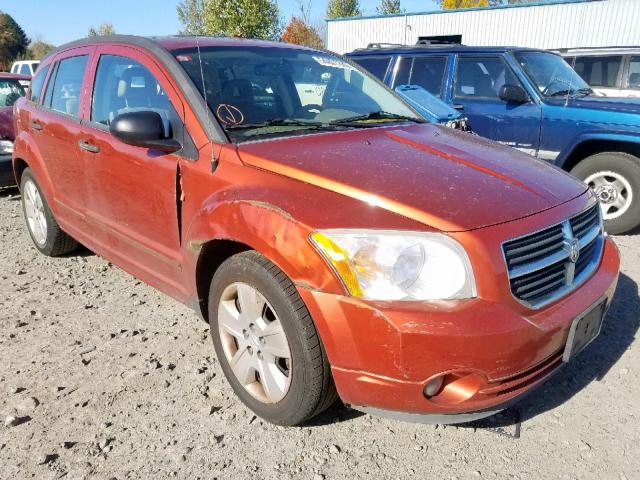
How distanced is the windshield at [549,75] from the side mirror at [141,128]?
4.51 metres

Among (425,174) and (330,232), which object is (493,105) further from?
(330,232)

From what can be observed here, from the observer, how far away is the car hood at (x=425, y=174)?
2039mm

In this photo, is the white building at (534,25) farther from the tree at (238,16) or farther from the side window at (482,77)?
the side window at (482,77)

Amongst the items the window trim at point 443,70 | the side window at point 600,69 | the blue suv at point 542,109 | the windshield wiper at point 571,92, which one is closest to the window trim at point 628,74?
the side window at point 600,69

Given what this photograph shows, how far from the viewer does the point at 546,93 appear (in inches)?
221

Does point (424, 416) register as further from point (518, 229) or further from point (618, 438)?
Result: point (618, 438)

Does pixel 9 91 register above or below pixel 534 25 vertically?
below

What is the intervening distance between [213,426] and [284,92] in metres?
1.88

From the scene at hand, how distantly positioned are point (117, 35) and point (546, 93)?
4.40 metres

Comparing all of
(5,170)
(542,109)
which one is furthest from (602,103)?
(5,170)

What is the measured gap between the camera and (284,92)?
306cm

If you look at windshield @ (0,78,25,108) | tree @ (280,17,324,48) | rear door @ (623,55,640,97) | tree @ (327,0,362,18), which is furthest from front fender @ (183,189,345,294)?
tree @ (327,0,362,18)

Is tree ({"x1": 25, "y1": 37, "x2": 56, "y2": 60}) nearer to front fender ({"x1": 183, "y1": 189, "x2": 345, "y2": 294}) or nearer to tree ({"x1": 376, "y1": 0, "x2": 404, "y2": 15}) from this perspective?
tree ({"x1": 376, "y1": 0, "x2": 404, "y2": 15})

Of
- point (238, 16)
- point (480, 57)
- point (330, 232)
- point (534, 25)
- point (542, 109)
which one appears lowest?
point (330, 232)
